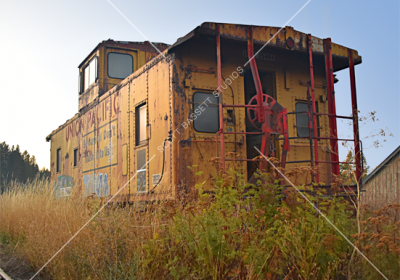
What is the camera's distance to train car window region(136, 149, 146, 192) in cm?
753

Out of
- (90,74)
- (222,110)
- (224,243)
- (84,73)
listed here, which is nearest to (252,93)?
(222,110)

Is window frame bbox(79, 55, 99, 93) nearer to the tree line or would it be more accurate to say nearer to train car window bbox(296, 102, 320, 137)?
train car window bbox(296, 102, 320, 137)

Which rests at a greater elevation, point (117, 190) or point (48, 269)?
point (117, 190)

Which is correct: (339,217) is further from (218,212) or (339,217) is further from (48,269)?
(48,269)

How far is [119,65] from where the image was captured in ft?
36.9

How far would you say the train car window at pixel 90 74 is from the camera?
1132cm

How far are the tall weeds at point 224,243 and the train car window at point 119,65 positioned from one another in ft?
21.6

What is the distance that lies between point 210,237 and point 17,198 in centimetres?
637

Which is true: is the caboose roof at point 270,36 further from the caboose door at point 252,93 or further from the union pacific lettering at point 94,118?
the union pacific lettering at point 94,118

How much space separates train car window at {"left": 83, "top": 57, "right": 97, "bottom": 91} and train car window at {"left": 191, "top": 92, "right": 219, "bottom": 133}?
542 centimetres

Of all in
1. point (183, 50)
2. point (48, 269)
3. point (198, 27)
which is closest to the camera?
point (48, 269)

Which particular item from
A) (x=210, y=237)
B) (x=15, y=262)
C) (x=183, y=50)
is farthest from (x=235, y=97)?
(x=15, y=262)

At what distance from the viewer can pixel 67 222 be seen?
555 centimetres

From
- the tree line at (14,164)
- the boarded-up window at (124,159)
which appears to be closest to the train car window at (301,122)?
the boarded-up window at (124,159)
